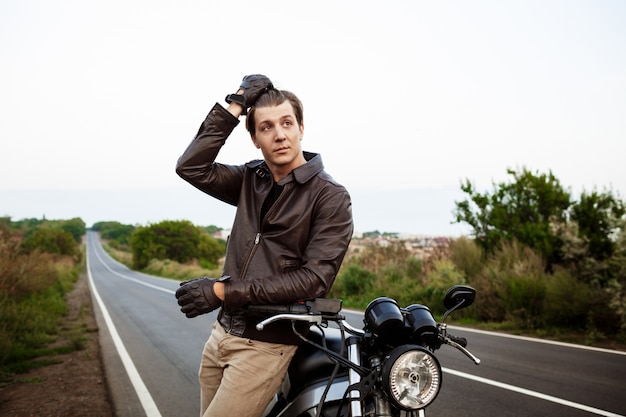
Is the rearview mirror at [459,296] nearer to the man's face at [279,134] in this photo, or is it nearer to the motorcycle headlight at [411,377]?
the motorcycle headlight at [411,377]

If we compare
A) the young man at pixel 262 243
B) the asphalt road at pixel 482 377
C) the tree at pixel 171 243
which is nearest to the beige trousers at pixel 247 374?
the young man at pixel 262 243

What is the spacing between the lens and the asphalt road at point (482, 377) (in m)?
5.17

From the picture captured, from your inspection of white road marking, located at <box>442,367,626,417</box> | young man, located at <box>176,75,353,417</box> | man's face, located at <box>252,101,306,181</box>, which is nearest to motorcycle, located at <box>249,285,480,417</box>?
young man, located at <box>176,75,353,417</box>

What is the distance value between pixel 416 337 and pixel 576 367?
19.2ft

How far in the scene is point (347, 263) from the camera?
17.4 m

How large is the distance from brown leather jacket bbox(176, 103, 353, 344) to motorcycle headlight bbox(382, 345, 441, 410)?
480mm

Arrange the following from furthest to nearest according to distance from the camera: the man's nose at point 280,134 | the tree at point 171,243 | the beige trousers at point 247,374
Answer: the tree at point 171,243 → the man's nose at point 280,134 → the beige trousers at point 247,374

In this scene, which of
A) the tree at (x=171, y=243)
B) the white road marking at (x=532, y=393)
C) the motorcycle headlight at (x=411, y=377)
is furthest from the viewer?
the tree at (x=171, y=243)

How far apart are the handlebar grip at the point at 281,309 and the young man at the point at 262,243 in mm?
36

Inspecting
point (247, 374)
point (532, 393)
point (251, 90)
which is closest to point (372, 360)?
point (247, 374)

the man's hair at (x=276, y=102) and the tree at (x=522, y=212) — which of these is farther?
the tree at (x=522, y=212)

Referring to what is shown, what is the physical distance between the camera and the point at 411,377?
1.70 metres

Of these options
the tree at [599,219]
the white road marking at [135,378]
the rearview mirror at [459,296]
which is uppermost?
the tree at [599,219]

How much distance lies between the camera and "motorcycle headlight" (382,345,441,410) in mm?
1661
